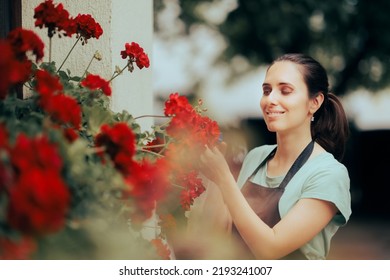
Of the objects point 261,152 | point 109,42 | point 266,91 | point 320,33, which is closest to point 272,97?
point 266,91

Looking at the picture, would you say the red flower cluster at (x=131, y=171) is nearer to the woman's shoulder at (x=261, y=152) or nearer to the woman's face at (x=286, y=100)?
the woman's face at (x=286, y=100)

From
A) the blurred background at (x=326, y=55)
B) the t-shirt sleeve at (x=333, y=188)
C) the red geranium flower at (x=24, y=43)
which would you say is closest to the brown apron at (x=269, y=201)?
the t-shirt sleeve at (x=333, y=188)

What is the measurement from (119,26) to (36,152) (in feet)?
4.04

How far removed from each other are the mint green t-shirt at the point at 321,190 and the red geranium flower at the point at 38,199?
1229mm

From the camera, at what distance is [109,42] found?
6.68ft

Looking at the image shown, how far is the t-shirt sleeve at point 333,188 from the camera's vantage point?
194 centimetres

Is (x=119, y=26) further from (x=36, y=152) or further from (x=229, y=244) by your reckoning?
(x=36, y=152)

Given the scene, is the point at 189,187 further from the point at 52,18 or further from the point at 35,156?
the point at 35,156

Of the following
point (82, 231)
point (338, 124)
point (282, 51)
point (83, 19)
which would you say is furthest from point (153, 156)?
point (282, 51)

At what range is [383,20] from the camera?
6.24 metres

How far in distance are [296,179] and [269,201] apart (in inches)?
Result: 5.4

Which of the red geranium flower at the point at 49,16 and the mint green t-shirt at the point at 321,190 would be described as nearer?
the red geranium flower at the point at 49,16

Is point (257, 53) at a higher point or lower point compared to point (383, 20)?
lower

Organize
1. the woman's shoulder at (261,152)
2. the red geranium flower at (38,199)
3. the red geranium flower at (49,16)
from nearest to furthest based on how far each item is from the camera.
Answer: the red geranium flower at (38,199) < the red geranium flower at (49,16) < the woman's shoulder at (261,152)
